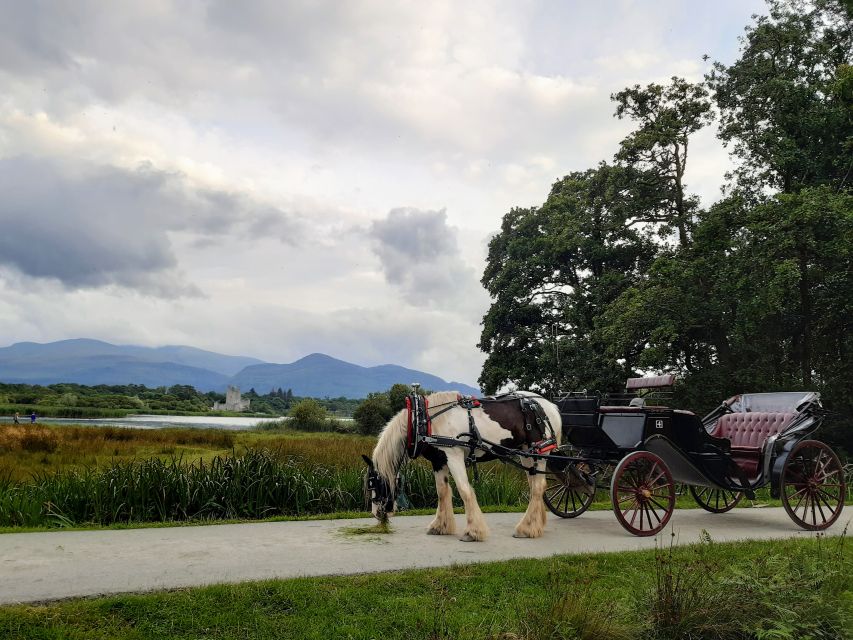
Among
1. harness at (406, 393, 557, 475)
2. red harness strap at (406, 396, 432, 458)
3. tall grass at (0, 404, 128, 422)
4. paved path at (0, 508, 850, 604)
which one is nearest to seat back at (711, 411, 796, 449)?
paved path at (0, 508, 850, 604)

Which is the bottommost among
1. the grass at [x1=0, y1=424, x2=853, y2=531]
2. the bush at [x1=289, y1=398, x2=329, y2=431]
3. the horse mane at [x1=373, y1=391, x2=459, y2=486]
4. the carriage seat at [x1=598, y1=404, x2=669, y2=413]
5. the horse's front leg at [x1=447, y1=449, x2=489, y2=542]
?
the bush at [x1=289, y1=398, x2=329, y2=431]

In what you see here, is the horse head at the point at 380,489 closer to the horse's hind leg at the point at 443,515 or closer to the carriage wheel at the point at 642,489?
the horse's hind leg at the point at 443,515

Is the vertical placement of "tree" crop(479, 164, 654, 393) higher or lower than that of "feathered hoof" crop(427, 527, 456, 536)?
higher

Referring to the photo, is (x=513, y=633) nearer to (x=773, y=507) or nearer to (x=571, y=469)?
(x=571, y=469)

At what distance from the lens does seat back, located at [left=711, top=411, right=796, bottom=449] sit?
9.36m

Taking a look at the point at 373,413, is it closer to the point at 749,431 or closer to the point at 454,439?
the point at 749,431

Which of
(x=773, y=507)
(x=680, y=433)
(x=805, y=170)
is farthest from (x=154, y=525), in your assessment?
(x=805, y=170)

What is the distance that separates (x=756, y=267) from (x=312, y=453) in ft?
46.0

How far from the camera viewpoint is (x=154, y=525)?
8.09 m

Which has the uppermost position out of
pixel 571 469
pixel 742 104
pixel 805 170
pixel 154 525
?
pixel 742 104

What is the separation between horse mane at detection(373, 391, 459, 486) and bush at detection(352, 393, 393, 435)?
35.5 meters

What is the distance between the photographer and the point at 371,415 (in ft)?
143

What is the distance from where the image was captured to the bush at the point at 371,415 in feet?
142

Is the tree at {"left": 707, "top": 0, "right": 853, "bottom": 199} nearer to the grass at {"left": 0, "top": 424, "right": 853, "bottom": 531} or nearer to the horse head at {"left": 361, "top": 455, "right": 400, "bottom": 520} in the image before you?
the grass at {"left": 0, "top": 424, "right": 853, "bottom": 531}
